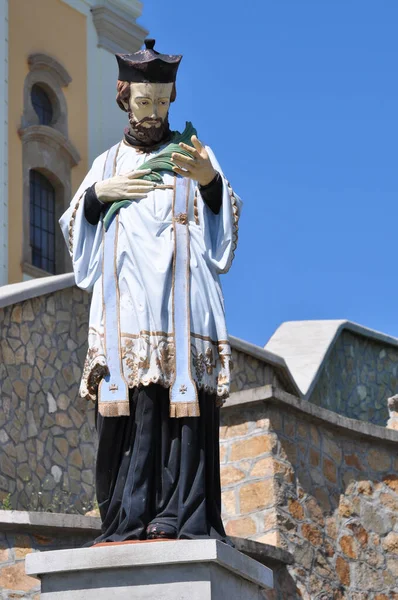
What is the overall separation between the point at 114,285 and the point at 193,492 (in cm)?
94

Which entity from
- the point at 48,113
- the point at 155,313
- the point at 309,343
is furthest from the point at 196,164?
the point at 48,113

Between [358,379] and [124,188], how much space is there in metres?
11.1

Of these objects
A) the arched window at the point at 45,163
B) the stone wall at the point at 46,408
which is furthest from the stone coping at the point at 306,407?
the arched window at the point at 45,163

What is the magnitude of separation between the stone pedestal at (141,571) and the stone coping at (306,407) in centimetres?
465

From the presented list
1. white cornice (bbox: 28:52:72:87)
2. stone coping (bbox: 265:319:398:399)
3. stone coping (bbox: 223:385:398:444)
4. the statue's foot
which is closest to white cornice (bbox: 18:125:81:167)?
Result: white cornice (bbox: 28:52:72:87)

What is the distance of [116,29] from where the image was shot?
25.5 meters

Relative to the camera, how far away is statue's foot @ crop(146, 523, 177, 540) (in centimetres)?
606

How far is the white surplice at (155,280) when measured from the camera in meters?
6.28

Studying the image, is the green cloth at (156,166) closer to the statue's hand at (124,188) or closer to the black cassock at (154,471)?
the statue's hand at (124,188)

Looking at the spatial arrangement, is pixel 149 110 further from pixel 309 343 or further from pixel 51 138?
pixel 51 138

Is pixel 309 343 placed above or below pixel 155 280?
above

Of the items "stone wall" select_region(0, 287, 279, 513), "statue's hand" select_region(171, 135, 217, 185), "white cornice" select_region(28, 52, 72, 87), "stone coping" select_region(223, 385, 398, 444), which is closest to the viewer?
"statue's hand" select_region(171, 135, 217, 185)

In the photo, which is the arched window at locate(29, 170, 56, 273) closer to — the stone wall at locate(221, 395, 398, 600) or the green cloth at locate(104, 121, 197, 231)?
the stone wall at locate(221, 395, 398, 600)

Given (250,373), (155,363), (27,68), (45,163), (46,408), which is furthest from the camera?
(27,68)
